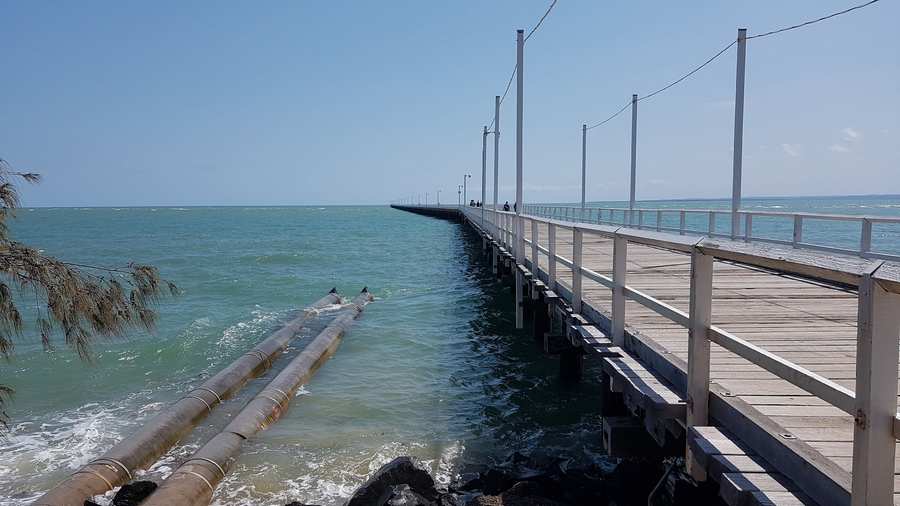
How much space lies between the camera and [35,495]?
7.75 m

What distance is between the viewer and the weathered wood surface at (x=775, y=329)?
362cm

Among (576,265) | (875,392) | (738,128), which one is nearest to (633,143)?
(738,128)

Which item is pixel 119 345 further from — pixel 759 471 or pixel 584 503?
pixel 759 471

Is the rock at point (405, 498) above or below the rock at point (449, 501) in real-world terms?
above

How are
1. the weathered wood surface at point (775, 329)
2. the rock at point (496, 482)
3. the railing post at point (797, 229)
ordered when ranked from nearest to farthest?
the weathered wood surface at point (775, 329) → the rock at point (496, 482) → the railing post at point (797, 229)

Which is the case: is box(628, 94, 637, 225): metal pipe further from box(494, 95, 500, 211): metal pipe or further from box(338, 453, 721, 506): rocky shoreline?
box(338, 453, 721, 506): rocky shoreline

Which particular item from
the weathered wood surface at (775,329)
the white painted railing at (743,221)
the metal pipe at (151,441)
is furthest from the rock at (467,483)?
the white painted railing at (743,221)

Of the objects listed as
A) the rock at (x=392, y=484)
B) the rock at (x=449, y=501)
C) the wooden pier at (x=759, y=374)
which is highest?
the wooden pier at (x=759, y=374)

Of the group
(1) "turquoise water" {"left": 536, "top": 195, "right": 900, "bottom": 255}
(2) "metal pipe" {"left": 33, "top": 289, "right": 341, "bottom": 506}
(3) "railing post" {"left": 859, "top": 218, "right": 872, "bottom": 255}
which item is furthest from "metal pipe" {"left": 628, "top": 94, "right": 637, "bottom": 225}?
(2) "metal pipe" {"left": 33, "top": 289, "right": 341, "bottom": 506}

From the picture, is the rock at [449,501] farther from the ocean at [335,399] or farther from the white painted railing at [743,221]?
the white painted railing at [743,221]

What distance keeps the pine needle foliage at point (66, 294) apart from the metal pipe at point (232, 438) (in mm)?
2294

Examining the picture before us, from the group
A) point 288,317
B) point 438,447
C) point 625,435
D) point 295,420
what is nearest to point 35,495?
point 295,420

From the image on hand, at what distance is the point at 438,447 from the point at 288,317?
42.1 feet

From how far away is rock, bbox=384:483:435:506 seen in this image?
5829 mm
